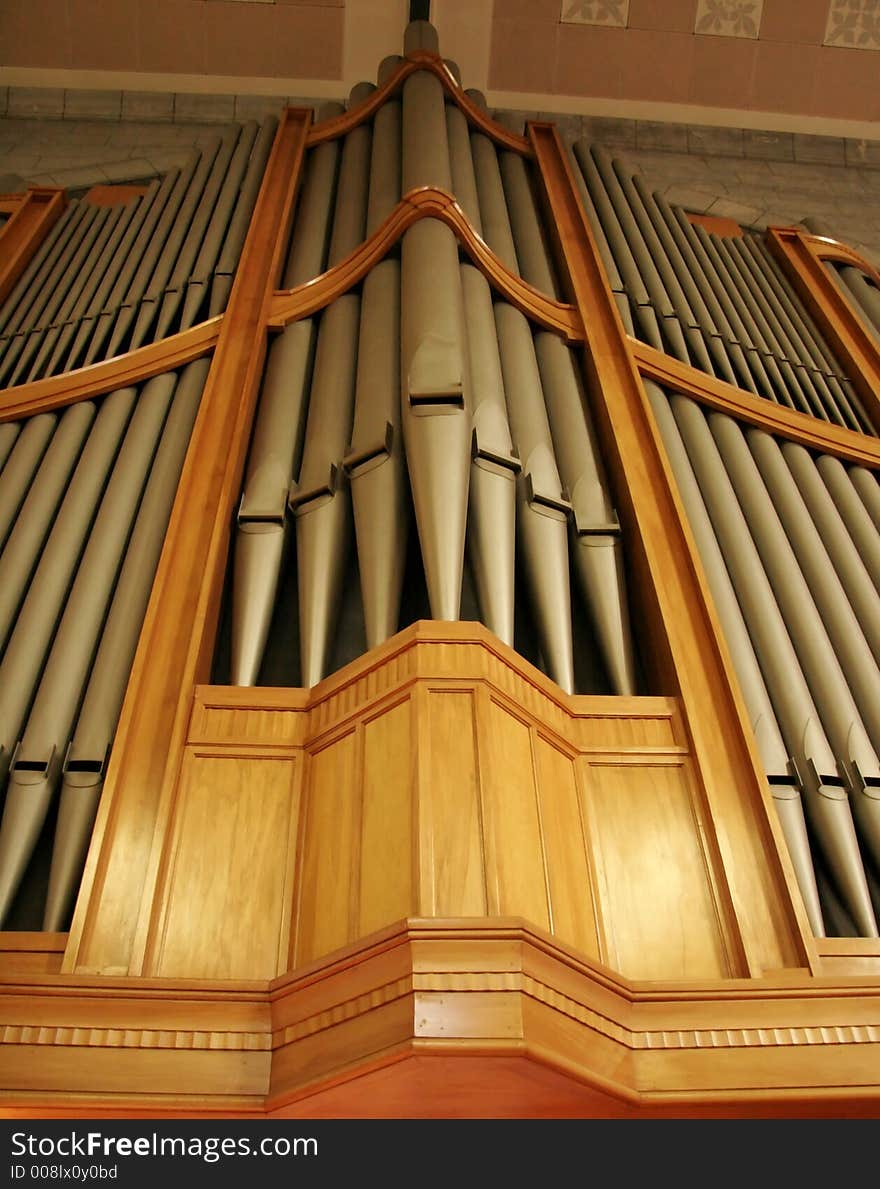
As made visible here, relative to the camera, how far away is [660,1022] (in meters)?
2.21

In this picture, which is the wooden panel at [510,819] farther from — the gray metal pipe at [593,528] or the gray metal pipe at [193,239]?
the gray metal pipe at [193,239]

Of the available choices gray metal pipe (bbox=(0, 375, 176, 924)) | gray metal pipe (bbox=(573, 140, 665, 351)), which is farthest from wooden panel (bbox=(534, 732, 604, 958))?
gray metal pipe (bbox=(573, 140, 665, 351))

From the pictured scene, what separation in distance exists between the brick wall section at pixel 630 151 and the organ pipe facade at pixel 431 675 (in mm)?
1767

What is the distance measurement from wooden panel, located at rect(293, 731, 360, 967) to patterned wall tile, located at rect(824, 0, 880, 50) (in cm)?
672

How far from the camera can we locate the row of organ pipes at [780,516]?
291 centimetres

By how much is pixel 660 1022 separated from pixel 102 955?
3.61 feet

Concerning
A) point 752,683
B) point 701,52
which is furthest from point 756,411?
point 701,52

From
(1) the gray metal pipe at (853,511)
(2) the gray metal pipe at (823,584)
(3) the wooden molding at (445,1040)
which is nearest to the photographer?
(3) the wooden molding at (445,1040)

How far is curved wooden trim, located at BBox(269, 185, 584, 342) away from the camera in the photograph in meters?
4.61

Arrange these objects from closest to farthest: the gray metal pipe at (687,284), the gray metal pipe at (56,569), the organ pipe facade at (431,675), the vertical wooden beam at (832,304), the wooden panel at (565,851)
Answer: the organ pipe facade at (431,675) < the wooden panel at (565,851) < the gray metal pipe at (56,569) < the gray metal pipe at (687,284) < the vertical wooden beam at (832,304)

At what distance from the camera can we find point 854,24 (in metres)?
7.41

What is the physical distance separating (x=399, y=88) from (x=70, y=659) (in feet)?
14.0

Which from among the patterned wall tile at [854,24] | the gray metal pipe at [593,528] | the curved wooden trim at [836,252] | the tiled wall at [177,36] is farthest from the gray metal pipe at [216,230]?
the patterned wall tile at [854,24]
